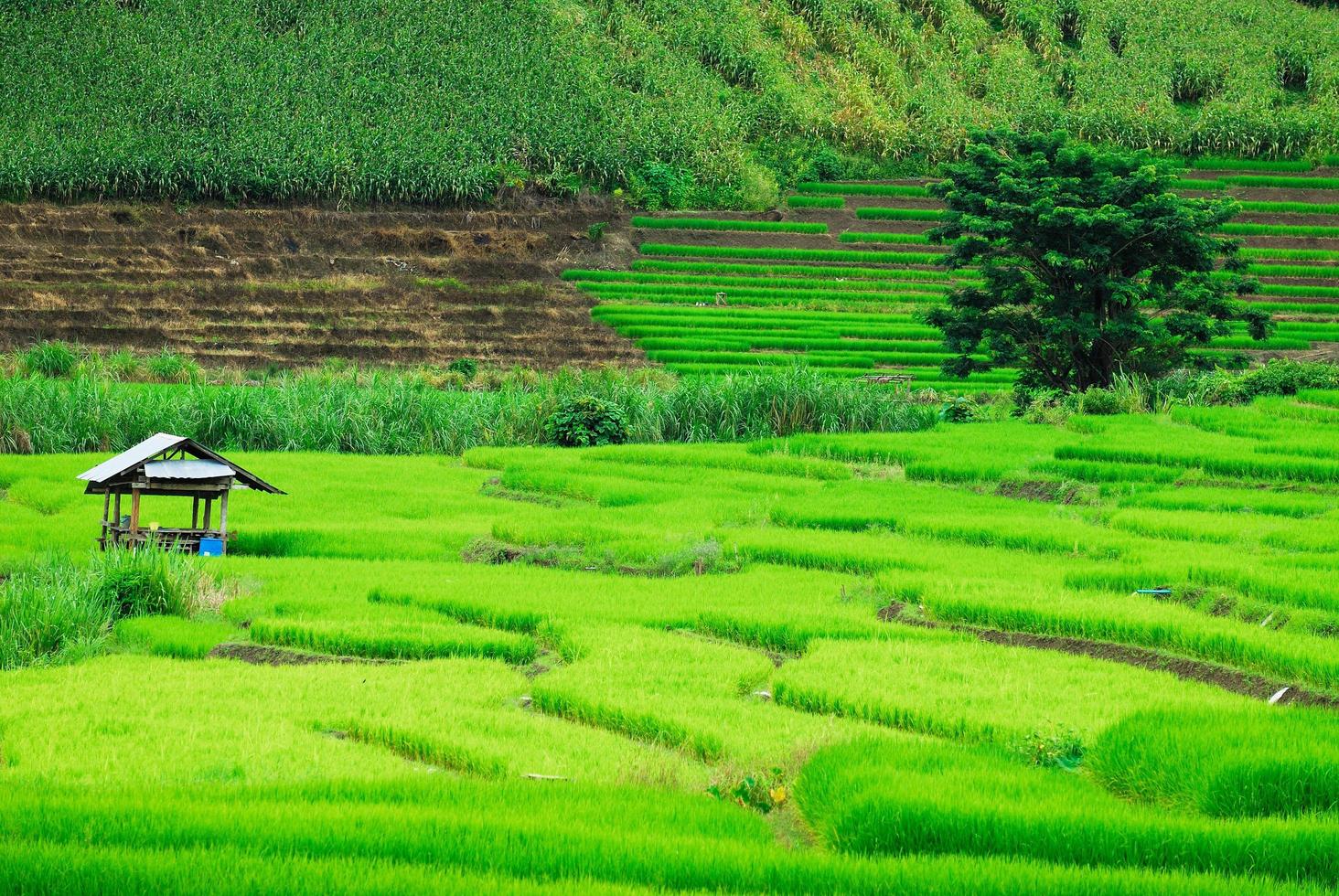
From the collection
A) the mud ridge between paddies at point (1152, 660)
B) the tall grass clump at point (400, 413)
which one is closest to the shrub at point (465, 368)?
the tall grass clump at point (400, 413)

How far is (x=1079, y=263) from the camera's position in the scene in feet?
81.3

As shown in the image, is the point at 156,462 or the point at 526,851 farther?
the point at 156,462

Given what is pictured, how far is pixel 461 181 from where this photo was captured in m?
49.3

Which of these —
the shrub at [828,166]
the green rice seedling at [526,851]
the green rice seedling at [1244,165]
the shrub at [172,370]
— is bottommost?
the shrub at [172,370]

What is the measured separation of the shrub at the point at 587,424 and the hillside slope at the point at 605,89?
27.0m

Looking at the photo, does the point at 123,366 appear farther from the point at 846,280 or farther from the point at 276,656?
the point at 276,656

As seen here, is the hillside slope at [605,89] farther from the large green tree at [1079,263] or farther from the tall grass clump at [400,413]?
the large green tree at [1079,263]

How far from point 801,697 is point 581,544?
241 inches

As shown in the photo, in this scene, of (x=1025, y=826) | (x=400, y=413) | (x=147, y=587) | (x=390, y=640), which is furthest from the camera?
(x=400, y=413)

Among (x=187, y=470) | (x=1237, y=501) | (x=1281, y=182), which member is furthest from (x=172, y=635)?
(x=1281, y=182)

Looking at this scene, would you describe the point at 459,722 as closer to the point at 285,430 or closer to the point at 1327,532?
the point at 1327,532

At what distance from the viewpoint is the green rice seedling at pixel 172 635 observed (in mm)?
10555

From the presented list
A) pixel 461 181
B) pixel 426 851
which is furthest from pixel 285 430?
pixel 461 181

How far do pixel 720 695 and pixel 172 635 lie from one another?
14.7 ft
